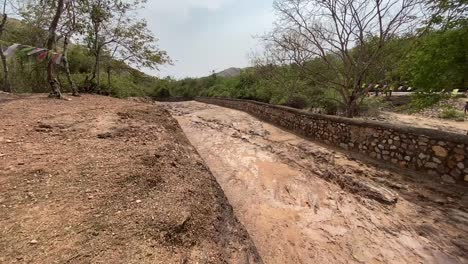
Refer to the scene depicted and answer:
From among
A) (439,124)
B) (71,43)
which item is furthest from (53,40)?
(439,124)

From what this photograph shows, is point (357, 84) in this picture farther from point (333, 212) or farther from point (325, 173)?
point (333, 212)

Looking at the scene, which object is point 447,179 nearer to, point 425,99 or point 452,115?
point 425,99

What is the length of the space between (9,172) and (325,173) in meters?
5.76

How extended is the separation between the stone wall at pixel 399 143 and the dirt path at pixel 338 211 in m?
0.44

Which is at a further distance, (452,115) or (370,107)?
(370,107)

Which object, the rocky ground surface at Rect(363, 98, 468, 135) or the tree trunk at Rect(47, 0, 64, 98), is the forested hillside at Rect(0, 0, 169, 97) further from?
the rocky ground surface at Rect(363, 98, 468, 135)

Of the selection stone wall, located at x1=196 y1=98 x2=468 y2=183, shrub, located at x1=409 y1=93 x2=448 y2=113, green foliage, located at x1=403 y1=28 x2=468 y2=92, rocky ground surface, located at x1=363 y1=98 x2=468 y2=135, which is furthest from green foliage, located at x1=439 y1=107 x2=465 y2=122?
green foliage, located at x1=403 y1=28 x2=468 y2=92

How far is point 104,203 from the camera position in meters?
2.63

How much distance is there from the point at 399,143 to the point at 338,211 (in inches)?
117

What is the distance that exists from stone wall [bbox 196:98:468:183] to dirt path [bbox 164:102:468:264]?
444mm

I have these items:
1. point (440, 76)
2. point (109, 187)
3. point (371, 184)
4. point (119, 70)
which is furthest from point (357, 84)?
point (119, 70)

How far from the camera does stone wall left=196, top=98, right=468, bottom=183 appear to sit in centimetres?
473

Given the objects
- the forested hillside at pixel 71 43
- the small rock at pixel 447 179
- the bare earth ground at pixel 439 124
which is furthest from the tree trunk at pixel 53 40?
the bare earth ground at pixel 439 124

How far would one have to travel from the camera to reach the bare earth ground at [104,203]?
2.05 m
